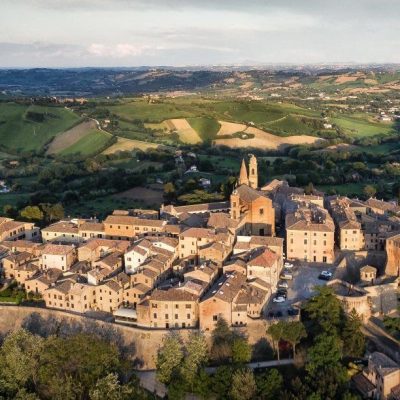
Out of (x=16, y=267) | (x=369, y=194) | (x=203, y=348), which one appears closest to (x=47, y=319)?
(x=16, y=267)

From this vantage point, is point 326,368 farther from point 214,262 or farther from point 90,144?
point 90,144

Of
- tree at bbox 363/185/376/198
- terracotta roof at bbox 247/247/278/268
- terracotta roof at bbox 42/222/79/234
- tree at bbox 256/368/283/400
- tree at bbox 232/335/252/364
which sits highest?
terracotta roof at bbox 247/247/278/268

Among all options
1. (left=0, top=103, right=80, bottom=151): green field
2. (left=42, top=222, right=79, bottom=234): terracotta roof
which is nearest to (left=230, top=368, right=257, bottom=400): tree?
(left=42, top=222, right=79, bottom=234): terracotta roof

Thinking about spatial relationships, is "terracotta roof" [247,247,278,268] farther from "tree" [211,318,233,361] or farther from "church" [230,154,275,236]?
"church" [230,154,275,236]

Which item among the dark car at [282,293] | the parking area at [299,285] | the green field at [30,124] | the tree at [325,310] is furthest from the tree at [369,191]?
the green field at [30,124]

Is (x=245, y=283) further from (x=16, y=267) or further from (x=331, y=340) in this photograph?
(x=16, y=267)

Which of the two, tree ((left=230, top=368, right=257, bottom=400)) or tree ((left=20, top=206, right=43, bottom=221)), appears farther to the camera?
tree ((left=20, top=206, right=43, bottom=221))

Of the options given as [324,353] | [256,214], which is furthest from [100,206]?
[324,353]

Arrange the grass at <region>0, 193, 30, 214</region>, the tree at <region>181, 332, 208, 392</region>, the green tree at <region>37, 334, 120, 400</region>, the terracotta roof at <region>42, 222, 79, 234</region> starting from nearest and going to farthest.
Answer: the tree at <region>181, 332, 208, 392</region> < the green tree at <region>37, 334, 120, 400</region> < the terracotta roof at <region>42, 222, 79, 234</region> < the grass at <region>0, 193, 30, 214</region>
